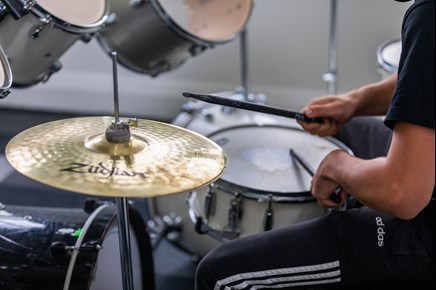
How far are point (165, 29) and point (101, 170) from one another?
0.86 m

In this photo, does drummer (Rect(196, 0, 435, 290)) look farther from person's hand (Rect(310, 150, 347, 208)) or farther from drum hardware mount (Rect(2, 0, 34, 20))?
drum hardware mount (Rect(2, 0, 34, 20))

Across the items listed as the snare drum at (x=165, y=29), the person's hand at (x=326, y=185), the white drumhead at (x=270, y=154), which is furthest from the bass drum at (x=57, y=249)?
the snare drum at (x=165, y=29)

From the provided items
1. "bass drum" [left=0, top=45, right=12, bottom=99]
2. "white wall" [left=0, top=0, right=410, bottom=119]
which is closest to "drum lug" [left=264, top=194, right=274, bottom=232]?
"bass drum" [left=0, top=45, right=12, bottom=99]

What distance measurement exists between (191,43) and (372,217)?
0.85 m

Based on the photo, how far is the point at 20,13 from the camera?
126 cm

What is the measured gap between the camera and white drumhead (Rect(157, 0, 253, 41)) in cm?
181

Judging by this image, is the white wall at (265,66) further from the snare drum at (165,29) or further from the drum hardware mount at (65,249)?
the drum hardware mount at (65,249)

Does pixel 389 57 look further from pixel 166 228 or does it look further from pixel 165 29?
pixel 166 228

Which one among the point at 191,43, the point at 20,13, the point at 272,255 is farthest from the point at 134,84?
the point at 272,255

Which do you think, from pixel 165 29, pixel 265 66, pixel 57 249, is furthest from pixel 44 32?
pixel 265 66

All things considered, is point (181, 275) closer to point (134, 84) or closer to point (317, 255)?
point (317, 255)

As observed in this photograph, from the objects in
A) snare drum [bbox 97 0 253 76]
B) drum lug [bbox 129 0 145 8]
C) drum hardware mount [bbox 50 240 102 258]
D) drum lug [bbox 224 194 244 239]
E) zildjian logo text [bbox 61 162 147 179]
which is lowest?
drum lug [bbox 224 194 244 239]

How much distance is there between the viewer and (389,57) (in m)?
1.62

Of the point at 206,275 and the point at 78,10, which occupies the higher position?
the point at 78,10
